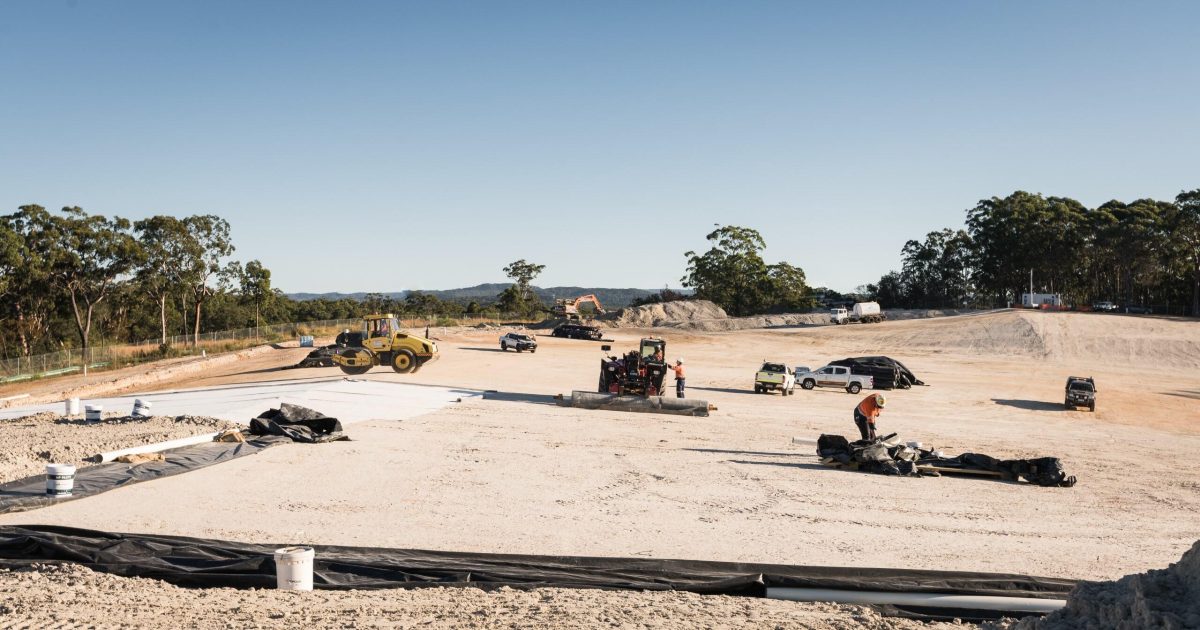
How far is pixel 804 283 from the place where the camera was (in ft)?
341

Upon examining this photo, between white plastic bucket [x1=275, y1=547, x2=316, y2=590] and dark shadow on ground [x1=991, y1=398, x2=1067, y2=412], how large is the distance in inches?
1245

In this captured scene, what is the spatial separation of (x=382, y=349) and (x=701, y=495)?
925 inches

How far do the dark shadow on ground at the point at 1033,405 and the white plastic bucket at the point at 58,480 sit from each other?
108 feet

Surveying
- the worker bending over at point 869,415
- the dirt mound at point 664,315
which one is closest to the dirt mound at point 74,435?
the worker bending over at point 869,415

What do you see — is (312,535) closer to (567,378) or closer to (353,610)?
(353,610)

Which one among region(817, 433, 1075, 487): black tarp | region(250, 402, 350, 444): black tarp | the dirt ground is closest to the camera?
the dirt ground

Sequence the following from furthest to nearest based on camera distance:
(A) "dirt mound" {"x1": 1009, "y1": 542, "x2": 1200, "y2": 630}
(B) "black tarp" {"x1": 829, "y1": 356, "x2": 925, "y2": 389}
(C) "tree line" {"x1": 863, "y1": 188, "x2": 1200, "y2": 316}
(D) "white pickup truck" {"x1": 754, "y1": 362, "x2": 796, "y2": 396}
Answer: (C) "tree line" {"x1": 863, "y1": 188, "x2": 1200, "y2": 316} < (B) "black tarp" {"x1": 829, "y1": 356, "x2": 925, "y2": 389} < (D) "white pickup truck" {"x1": 754, "y1": 362, "x2": 796, "y2": 396} < (A) "dirt mound" {"x1": 1009, "y1": 542, "x2": 1200, "y2": 630}

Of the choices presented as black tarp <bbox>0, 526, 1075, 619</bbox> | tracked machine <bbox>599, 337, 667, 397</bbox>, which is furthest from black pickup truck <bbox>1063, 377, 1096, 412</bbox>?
black tarp <bbox>0, 526, 1075, 619</bbox>

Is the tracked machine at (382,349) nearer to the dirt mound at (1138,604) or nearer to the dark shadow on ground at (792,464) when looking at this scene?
the dark shadow on ground at (792,464)

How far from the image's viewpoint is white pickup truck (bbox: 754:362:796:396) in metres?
35.0

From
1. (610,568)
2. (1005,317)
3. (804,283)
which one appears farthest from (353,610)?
(804,283)

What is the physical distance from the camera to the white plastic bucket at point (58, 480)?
499 inches

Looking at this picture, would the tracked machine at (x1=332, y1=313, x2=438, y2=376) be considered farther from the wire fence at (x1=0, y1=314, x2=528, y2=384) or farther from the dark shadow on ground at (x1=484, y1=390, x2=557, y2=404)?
the wire fence at (x1=0, y1=314, x2=528, y2=384)

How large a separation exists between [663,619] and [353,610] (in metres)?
3.25
